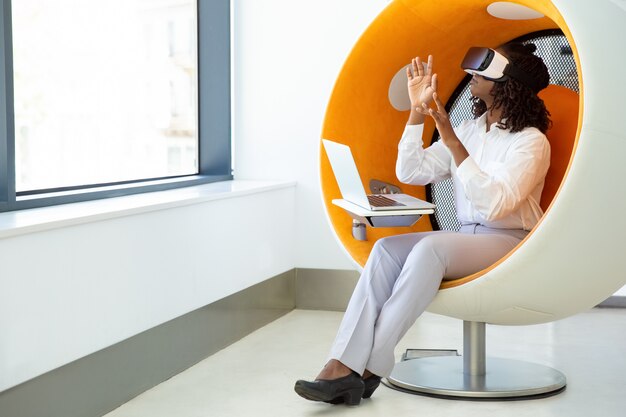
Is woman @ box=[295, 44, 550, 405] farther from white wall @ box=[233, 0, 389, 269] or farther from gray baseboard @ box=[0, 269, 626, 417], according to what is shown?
white wall @ box=[233, 0, 389, 269]

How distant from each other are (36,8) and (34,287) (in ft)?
3.41

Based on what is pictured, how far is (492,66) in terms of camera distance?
9.20ft

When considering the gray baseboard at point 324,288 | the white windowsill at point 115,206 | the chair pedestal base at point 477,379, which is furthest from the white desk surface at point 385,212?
the gray baseboard at point 324,288

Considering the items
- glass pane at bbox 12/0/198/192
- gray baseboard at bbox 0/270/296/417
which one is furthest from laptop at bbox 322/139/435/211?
glass pane at bbox 12/0/198/192

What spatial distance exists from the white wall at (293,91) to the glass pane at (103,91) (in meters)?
0.24

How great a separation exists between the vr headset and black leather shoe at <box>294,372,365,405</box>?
1012 millimetres

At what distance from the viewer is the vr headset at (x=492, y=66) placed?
2.80 meters

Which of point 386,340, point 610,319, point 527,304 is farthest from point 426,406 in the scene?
point 610,319

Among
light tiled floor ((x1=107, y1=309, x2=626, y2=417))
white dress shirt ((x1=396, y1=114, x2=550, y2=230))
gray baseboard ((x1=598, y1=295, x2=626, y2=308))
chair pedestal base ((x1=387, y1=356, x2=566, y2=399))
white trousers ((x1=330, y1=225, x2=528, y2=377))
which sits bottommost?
light tiled floor ((x1=107, y1=309, x2=626, y2=417))

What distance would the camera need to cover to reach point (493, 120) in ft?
9.62

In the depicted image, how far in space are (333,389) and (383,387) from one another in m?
0.36

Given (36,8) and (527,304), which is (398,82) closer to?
(527,304)

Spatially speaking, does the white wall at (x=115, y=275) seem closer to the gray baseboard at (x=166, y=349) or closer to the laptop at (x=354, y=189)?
the gray baseboard at (x=166, y=349)

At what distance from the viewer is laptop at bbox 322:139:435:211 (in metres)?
2.68
